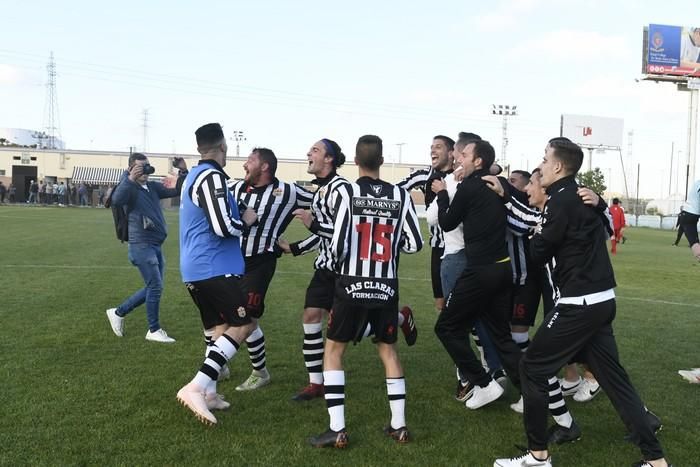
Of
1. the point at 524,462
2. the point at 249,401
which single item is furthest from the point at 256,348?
the point at 524,462

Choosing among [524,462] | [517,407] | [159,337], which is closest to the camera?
[524,462]

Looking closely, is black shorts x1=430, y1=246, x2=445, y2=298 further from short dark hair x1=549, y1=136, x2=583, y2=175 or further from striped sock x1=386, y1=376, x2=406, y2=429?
short dark hair x1=549, y1=136, x2=583, y2=175

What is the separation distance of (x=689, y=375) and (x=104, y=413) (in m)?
5.87

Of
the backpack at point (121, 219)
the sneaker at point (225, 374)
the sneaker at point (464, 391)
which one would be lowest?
the sneaker at point (225, 374)

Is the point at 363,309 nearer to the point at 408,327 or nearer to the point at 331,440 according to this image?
the point at 331,440

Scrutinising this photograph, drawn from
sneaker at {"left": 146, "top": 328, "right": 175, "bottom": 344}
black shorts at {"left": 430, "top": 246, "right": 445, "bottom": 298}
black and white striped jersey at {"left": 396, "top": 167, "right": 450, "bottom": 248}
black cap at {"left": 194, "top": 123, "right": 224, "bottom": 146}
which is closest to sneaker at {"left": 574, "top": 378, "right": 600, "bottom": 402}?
black shorts at {"left": 430, "top": 246, "right": 445, "bottom": 298}

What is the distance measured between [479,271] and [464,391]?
1.33 metres

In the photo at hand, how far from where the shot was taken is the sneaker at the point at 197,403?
501 centimetres

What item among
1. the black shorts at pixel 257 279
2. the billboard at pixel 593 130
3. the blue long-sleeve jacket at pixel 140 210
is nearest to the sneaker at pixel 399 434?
the black shorts at pixel 257 279

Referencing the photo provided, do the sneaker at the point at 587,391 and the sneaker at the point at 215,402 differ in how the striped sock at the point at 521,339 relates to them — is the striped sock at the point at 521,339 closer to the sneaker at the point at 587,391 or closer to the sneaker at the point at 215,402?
the sneaker at the point at 587,391

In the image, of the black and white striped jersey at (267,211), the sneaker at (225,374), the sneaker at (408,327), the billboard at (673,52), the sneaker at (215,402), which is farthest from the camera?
the billboard at (673,52)

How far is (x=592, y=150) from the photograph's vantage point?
74875mm

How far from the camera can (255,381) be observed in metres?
6.32

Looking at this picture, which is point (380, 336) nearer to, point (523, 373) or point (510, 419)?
point (523, 373)
